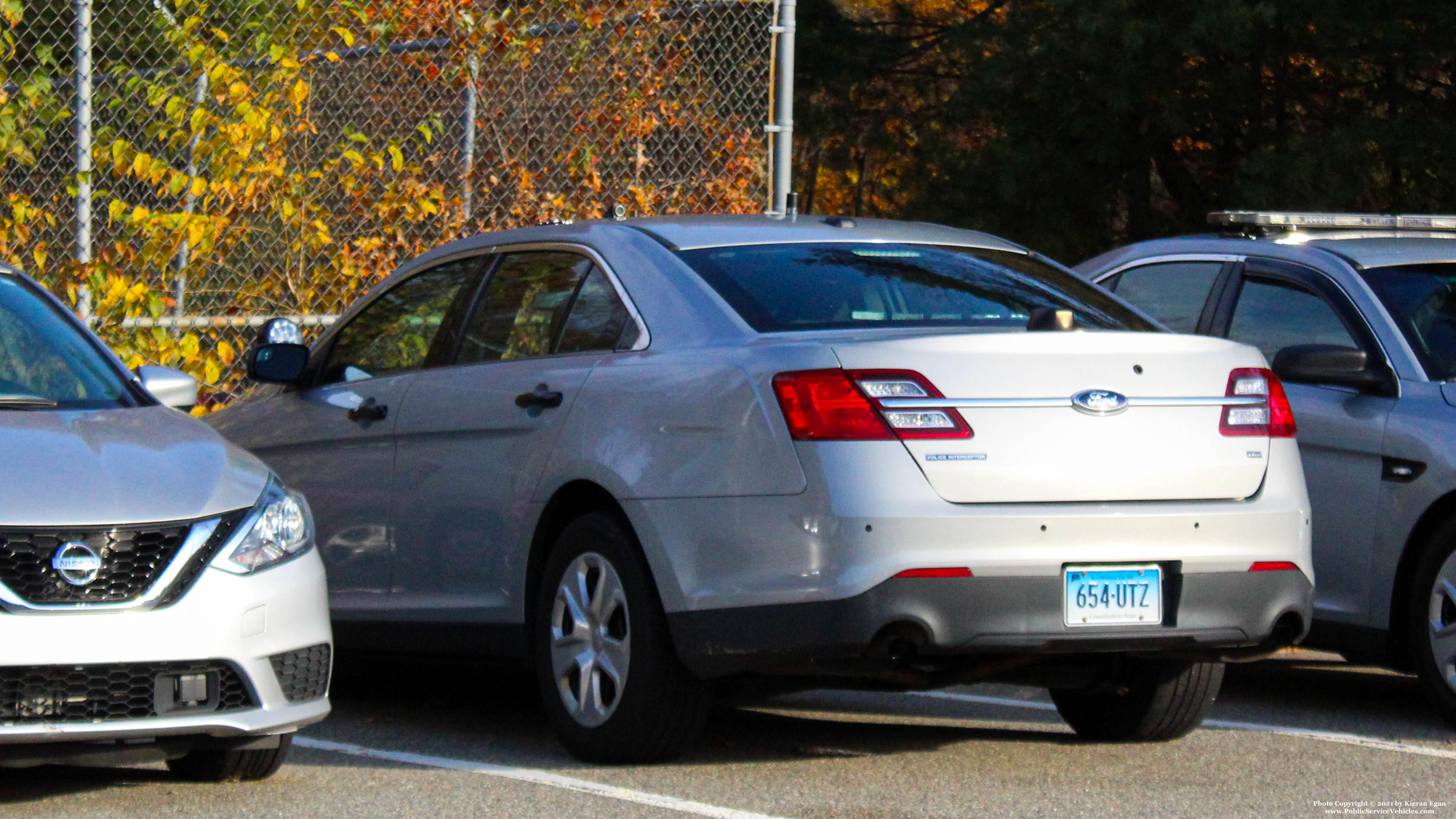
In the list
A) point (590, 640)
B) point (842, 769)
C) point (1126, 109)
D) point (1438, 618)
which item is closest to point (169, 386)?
point (590, 640)

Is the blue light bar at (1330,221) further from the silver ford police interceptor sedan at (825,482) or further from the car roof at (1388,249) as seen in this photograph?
the silver ford police interceptor sedan at (825,482)

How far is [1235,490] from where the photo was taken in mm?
5738

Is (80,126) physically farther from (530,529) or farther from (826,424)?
(826,424)

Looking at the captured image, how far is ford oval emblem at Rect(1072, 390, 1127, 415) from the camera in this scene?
554 centimetres

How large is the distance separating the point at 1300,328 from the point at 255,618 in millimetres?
4173

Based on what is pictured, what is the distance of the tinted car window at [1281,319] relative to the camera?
773 cm

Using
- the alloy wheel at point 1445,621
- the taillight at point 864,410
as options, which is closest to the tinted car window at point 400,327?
the taillight at point 864,410

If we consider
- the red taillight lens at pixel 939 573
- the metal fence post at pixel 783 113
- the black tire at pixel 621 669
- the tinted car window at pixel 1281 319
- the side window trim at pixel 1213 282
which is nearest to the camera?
the red taillight lens at pixel 939 573

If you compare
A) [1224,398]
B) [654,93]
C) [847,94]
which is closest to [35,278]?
[654,93]

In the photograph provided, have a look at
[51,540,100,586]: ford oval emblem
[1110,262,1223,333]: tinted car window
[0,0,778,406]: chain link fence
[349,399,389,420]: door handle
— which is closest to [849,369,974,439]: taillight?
[51,540,100,586]: ford oval emblem

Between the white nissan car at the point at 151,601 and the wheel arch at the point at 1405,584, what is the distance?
141 inches

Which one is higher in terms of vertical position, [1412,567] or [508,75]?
[508,75]

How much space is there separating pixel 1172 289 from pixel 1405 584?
1.83 m

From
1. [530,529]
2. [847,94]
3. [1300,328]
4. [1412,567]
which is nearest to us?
[530,529]
